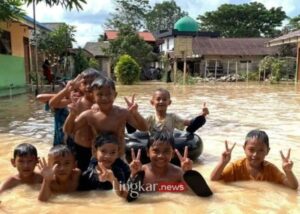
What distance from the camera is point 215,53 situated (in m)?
37.5

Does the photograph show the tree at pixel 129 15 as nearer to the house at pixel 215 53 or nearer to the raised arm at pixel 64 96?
the house at pixel 215 53

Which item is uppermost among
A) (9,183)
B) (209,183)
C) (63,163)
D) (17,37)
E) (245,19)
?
(245,19)

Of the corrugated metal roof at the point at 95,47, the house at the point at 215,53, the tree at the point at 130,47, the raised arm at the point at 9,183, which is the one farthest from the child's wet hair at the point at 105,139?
the corrugated metal roof at the point at 95,47

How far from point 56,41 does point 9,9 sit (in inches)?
525

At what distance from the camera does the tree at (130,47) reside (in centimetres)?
3650

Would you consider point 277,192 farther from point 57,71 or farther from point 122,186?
point 57,71

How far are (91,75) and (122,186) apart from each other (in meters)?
1.35

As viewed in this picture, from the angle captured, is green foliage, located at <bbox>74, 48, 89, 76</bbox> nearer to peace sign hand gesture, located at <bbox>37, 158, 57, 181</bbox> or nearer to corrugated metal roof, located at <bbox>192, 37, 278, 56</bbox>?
corrugated metal roof, located at <bbox>192, 37, 278, 56</bbox>

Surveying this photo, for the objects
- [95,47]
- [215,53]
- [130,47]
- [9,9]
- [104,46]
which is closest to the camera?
[9,9]

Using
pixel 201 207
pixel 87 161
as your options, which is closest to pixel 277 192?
pixel 201 207

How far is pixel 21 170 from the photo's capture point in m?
4.30

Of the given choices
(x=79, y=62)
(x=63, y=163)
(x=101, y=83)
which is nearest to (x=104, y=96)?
(x=101, y=83)

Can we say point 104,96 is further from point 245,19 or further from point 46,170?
point 245,19

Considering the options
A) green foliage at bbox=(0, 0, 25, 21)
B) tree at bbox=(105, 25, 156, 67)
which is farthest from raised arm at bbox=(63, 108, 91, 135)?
tree at bbox=(105, 25, 156, 67)
